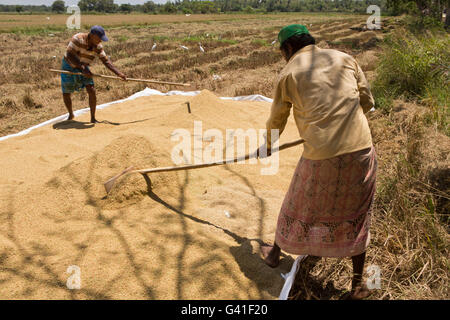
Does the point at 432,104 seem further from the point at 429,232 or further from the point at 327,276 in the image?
the point at 327,276

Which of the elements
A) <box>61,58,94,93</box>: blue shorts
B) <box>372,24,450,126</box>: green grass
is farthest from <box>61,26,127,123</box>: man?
<box>372,24,450,126</box>: green grass

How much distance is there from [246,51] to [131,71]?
4.50m

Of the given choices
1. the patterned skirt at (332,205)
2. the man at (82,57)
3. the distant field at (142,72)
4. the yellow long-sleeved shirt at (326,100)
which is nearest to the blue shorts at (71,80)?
the man at (82,57)

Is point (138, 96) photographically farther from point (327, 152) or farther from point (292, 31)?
point (327, 152)

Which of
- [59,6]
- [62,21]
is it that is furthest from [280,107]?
[59,6]

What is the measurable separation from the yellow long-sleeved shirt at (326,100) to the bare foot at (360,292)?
72 centimetres

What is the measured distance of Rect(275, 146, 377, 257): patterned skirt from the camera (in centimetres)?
140

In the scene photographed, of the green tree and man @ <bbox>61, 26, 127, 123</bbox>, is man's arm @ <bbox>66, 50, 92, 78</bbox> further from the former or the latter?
the green tree

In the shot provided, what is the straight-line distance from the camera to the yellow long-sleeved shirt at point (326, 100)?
4.42ft

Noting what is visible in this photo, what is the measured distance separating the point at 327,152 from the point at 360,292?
0.77 meters

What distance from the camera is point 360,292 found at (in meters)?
1.56

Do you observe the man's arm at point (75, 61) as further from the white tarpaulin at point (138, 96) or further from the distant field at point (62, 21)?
the distant field at point (62, 21)

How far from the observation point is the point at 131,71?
24.6ft
